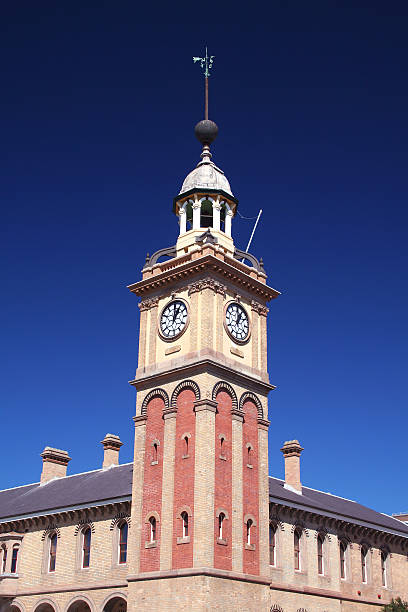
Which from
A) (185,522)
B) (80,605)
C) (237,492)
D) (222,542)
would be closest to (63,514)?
(80,605)

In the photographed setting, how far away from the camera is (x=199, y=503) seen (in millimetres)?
34719

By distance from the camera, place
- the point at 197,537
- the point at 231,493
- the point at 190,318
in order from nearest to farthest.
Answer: the point at 197,537
the point at 231,493
the point at 190,318

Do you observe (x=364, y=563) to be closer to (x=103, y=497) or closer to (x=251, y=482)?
(x=251, y=482)

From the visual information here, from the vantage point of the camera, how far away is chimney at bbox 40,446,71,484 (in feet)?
183

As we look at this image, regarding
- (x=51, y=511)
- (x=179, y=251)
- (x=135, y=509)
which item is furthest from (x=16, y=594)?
(x=179, y=251)

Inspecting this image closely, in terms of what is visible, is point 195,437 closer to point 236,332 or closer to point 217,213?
point 236,332

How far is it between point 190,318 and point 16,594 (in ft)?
64.9

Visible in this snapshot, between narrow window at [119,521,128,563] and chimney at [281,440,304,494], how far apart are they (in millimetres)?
13454

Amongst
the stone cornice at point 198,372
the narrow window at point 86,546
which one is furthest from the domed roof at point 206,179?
the narrow window at point 86,546

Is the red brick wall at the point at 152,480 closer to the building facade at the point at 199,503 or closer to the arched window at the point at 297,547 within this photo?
the building facade at the point at 199,503

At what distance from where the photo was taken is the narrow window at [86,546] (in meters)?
42.4

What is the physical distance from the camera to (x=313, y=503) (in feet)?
154

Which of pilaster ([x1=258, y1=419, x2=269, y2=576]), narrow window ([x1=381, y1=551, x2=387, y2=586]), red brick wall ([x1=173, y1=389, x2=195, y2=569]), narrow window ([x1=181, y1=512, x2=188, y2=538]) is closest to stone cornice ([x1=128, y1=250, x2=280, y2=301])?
red brick wall ([x1=173, y1=389, x2=195, y2=569])

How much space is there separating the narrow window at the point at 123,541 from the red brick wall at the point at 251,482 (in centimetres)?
749
